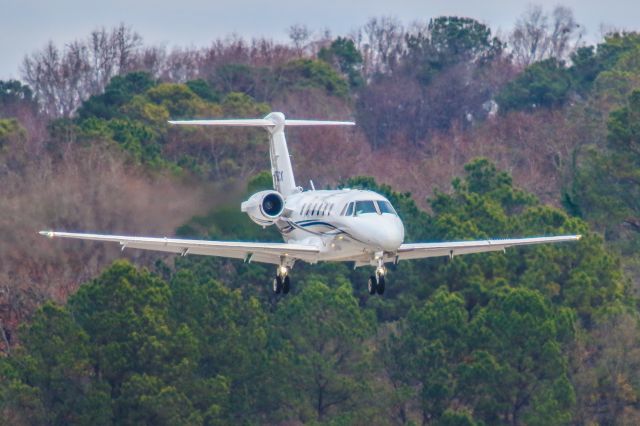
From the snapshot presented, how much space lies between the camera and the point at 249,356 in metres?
64.9

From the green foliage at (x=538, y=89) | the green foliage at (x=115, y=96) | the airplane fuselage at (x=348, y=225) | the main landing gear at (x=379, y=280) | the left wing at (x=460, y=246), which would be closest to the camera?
the airplane fuselage at (x=348, y=225)

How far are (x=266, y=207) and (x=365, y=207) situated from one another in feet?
11.1

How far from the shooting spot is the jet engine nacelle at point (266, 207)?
41.0 meters

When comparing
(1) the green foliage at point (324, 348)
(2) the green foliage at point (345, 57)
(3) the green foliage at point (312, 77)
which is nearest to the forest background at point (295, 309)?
(1) the green foliage at point (324, 348)

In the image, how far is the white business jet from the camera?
124ft

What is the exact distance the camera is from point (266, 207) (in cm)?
4103

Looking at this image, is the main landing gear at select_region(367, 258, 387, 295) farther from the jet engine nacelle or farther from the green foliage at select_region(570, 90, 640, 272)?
the green foliage at select_region(570, 90, 640, 272)

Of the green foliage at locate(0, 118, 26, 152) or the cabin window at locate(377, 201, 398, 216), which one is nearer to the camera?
the cabin window at locate(377, 201, 398, 216)

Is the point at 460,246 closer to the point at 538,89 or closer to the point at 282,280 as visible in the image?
the point at 282,280

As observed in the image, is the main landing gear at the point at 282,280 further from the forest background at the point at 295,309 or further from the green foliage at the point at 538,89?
the green foliage at the point at 538,89

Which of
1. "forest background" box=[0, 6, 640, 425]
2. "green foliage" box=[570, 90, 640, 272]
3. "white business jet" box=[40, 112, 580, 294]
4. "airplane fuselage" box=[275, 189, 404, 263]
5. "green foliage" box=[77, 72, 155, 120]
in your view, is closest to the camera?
"airplane fuselage" box=[275, 189, 404, 263]

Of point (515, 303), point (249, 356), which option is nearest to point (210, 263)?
point (249, 356)

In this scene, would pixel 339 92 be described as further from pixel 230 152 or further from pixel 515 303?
pixel 515 303

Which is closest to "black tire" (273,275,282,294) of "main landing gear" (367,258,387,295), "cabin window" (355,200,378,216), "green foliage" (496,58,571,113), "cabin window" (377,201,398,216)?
"main landing gear" (367,258,387,295)
